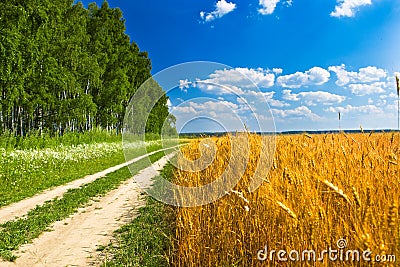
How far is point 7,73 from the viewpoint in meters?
15.5

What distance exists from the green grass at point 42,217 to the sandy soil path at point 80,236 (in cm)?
20

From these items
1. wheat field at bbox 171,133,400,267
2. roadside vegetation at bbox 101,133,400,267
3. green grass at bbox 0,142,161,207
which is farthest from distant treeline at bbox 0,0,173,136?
wheat field at bbox 171,133,400,267

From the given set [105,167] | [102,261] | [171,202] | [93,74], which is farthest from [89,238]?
[93,74]

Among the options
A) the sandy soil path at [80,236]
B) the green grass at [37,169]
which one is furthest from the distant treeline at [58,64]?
the green grass at [37,169]

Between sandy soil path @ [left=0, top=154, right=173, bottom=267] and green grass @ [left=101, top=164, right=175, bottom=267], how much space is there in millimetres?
328

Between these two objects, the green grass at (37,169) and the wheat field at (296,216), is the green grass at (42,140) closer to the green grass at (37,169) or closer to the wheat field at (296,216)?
the green grass at (37,169)

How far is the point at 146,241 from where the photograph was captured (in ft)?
19.5

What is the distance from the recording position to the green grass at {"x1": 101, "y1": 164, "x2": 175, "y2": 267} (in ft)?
16.7

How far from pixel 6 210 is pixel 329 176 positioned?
828 centimetres

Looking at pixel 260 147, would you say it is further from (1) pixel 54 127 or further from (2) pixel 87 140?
(1) pixel 54 127

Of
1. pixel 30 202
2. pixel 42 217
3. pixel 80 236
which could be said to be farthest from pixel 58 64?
pixel 80 236

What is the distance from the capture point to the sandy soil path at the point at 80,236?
210 inches

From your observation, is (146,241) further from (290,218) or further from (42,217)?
(290,218)

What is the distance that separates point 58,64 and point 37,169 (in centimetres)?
1227
